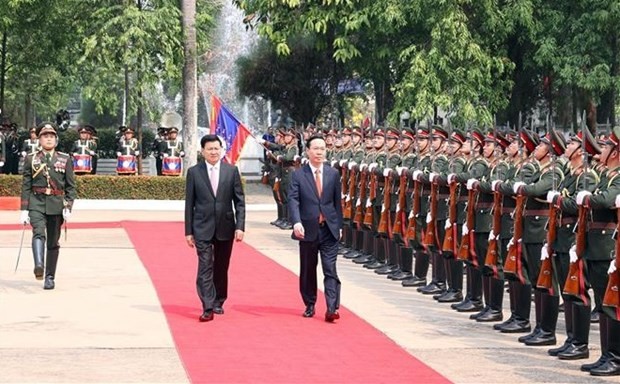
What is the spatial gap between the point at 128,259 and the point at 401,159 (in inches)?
157

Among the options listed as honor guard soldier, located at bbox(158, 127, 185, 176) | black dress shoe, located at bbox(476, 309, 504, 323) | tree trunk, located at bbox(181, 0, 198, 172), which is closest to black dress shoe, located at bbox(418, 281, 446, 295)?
black dress shoe, located at bbox(476, 309, 504, 323)

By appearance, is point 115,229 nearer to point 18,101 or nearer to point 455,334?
point 455,334

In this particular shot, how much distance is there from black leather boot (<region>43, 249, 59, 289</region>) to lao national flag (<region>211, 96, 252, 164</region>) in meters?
11.9

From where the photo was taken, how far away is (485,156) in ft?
45.8

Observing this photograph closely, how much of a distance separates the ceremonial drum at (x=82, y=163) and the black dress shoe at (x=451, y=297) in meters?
19.3

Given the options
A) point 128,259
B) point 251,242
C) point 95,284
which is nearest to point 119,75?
point 251,242

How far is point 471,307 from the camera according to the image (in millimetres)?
14125

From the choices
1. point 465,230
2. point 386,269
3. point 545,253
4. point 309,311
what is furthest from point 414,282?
point 545,253

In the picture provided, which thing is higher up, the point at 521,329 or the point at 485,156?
the point at 485,156

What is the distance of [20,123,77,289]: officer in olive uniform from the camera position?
50.2 ft

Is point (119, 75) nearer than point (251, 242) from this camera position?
No

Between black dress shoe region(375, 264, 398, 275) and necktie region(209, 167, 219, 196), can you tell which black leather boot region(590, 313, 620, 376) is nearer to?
necktie region(209, 167, 219, 196)

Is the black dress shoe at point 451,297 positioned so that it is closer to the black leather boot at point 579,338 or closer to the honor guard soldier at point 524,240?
the honor guard soldier at point 524,240

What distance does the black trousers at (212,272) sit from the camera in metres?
13.1
